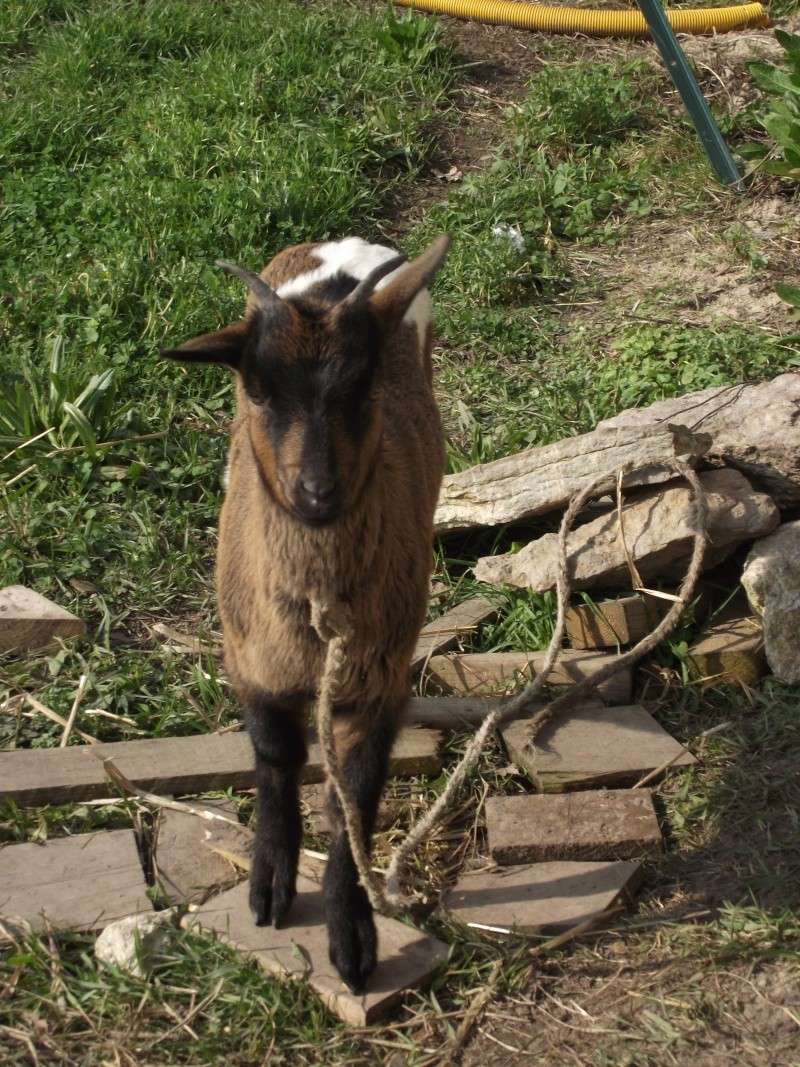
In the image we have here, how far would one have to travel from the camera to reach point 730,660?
204 inches

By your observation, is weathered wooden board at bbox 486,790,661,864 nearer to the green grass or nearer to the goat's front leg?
the green grass

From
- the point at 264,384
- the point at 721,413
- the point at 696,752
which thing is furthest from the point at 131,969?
the point at 721,413

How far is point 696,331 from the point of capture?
22.7 ft

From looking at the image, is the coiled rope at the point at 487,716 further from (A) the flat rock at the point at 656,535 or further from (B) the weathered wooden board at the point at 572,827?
(B) the weathered wooden board at the point at 572,827

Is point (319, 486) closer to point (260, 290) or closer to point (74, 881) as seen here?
point (260, 290)

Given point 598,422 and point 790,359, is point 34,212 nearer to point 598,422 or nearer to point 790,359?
point 598,422

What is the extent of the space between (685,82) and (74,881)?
225 inches

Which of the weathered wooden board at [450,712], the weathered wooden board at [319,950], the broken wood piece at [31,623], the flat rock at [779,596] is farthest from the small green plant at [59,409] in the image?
the flat rock at [779,596]

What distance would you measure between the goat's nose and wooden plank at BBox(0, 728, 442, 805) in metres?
1.30

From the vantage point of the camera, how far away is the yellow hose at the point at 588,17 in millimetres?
9328

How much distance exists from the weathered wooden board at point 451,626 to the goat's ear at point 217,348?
1915 mm

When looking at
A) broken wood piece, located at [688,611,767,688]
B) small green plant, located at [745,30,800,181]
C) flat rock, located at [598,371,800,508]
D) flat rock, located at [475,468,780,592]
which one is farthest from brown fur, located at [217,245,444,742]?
small green plant, located at [745,30,800,181]

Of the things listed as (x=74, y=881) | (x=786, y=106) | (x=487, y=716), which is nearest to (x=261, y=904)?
(x=74, y=881)

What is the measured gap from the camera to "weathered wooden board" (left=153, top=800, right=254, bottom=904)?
4270mm
